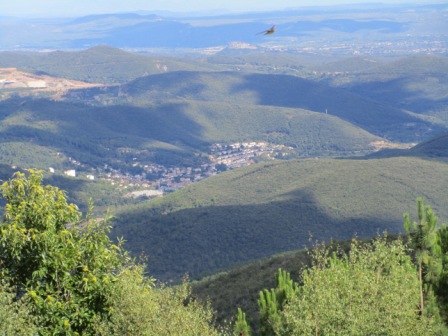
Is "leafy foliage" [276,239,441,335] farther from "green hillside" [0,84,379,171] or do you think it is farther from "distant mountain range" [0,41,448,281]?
"green hillside" [0,84,379,171]

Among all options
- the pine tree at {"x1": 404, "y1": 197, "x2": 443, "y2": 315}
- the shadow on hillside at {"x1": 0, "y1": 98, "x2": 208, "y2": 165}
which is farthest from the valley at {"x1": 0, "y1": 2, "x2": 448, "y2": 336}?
the shadow on hillside at {"x1": 0, "y1": 98, "x2": 208, "y2": 165}

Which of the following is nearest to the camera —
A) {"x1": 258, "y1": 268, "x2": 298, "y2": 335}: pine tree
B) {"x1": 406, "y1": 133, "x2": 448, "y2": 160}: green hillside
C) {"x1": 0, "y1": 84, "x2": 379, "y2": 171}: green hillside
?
{"x1": 258, "y1": 268, "x2": 298, "y2": 335}: pine tree

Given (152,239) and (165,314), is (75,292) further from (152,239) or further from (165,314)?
(152,239)

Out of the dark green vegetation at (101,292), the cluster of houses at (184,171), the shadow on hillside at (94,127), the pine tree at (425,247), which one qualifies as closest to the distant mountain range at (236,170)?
the shadow on hillside at (94,127)

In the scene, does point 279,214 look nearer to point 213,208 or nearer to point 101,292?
point 213,208

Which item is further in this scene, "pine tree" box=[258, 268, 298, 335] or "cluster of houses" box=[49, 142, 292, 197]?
"cluster of houses" box=[49, 142, 292, 197]

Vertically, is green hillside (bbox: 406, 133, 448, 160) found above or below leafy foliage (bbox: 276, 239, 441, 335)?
below

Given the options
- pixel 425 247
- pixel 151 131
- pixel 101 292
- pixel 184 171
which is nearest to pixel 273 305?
pixel 425 247
